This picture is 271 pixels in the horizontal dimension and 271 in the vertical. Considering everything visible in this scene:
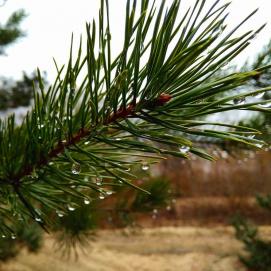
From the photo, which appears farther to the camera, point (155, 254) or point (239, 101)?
point (155, 254)

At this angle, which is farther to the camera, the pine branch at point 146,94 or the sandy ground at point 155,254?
the sandy ground at point 155,254

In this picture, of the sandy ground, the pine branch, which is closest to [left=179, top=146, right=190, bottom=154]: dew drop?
the pine branch

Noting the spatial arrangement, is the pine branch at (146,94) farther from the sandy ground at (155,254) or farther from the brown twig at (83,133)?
the sandy ground at (155,254)

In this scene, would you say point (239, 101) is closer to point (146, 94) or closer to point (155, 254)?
point (146, 94)

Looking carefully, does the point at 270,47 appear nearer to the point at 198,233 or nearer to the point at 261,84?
the point at 261,84

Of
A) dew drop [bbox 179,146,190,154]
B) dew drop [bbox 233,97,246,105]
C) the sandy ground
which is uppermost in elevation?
dew drop [bbox 233,97,246,105]

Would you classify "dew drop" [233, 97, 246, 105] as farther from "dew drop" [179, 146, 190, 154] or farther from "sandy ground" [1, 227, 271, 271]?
"sandy ground" [1, 227, 271, 271]

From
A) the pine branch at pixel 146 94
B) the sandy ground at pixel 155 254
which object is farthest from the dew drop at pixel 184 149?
the sandy ground at pixel 155 254

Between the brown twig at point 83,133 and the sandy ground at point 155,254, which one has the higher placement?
the brown twig at point 83,133

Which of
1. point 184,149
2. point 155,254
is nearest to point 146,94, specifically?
point 184,149

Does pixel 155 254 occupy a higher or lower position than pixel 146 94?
lower
